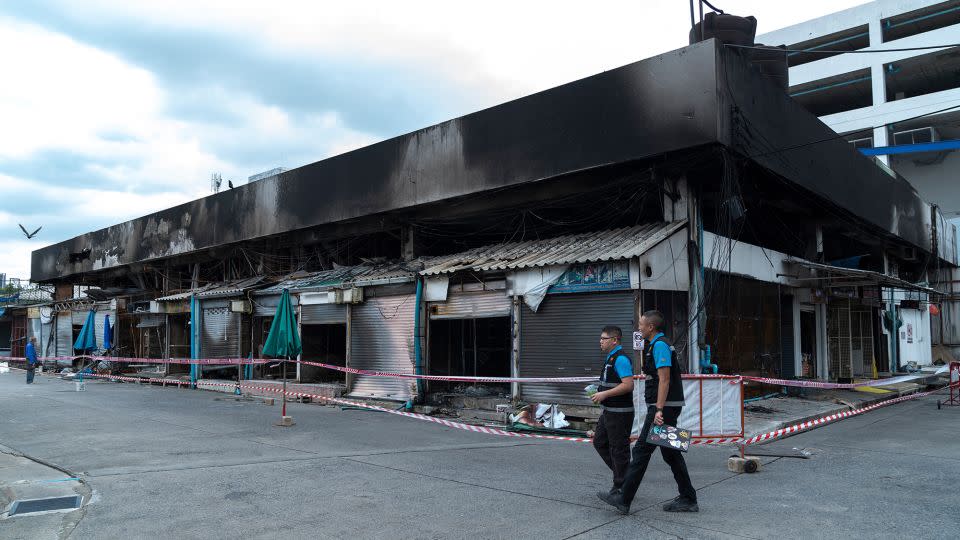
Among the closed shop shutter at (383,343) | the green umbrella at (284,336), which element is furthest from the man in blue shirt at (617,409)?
the closed shop shutter at (383,343)

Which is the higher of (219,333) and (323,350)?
(219,333)

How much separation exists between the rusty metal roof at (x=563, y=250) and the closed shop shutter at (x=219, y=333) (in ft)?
26.4

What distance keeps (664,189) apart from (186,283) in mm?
21554

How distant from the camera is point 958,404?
53.0 ft

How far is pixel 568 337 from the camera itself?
1300 centimetres

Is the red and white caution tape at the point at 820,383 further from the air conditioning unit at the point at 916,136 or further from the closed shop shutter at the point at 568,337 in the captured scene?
the air conditioning unit at the point at 916,136

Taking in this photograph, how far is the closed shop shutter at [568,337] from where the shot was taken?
12.4 metres

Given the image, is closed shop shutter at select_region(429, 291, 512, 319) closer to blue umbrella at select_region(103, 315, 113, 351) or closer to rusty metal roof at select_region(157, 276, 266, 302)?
rusty metal roof at select_region(157, 276, 266, 302)

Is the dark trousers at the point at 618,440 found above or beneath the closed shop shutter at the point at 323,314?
beneath

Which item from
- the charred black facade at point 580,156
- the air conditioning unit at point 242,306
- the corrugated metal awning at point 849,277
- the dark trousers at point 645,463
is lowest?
the dark trousers at point 645,463

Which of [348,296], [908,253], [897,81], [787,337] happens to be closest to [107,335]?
[348,296]

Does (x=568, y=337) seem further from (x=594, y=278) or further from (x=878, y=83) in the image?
(x=878, y=83)

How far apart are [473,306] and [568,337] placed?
Answer: 2.63 meters

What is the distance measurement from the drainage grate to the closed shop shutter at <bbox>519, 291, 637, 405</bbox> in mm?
8325
